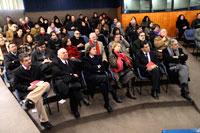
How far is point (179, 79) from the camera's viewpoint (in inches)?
179

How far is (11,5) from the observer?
8164 mm

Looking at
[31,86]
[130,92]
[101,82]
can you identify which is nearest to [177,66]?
[130,92]

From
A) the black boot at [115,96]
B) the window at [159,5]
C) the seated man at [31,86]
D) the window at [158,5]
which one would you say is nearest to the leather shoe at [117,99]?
the black boot at [115,96]

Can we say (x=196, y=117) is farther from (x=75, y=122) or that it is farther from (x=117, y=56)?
(x=75, y=122)

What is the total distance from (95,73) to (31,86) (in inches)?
44.7

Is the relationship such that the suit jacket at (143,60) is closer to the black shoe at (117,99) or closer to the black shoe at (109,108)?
the black shoe at (117,99)

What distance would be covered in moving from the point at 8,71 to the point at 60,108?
42.0 inches

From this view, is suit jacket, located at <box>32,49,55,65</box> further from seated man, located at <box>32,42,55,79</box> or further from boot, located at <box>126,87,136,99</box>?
boot, located at <box>126,87,136,99</box>

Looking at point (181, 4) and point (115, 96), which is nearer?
point (115, 96)

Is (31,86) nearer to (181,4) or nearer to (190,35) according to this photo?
(190,35)

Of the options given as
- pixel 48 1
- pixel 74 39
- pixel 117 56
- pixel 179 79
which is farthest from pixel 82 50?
pixel 48 1

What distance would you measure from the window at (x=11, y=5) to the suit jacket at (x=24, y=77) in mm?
5129

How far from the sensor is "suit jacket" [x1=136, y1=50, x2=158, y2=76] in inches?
176

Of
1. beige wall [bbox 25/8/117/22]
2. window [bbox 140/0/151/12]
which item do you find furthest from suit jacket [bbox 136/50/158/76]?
beige wall [bbox 25/8/117/22]
